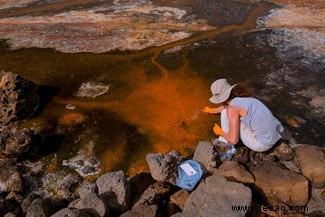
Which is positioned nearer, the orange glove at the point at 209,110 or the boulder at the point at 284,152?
the boulder at the point at 284,152

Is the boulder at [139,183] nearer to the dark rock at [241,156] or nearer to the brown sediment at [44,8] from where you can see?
the dark rock at [241,156]

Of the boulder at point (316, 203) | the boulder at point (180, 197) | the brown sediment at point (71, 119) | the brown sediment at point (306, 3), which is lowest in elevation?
the brown sediment at point (306, 3)

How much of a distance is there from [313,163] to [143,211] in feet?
8.22

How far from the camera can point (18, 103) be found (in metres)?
6.43

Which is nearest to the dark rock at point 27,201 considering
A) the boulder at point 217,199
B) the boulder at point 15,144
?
the boulder at point 15,144

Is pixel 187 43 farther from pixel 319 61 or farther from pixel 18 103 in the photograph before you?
pixel 18 103

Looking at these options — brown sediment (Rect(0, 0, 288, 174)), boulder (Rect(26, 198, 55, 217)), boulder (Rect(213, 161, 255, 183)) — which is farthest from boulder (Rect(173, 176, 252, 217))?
boulder (Rect(26, 198, 55, 217))

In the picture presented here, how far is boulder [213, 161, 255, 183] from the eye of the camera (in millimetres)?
4402

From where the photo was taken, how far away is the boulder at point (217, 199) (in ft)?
12.7

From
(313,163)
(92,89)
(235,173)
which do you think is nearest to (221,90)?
(235,173)

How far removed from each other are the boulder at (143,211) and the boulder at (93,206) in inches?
9.6

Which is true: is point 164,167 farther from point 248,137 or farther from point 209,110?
point 209,110

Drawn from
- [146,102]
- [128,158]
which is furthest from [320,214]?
[146,102]

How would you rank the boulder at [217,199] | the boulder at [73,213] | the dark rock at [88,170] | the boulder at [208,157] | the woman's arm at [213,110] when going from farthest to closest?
the woman's arm at [213,110] < the dark rock at [88,170] < the boulder at [208,157] < the boulder at [217,199] < the boulder at [73,213]
